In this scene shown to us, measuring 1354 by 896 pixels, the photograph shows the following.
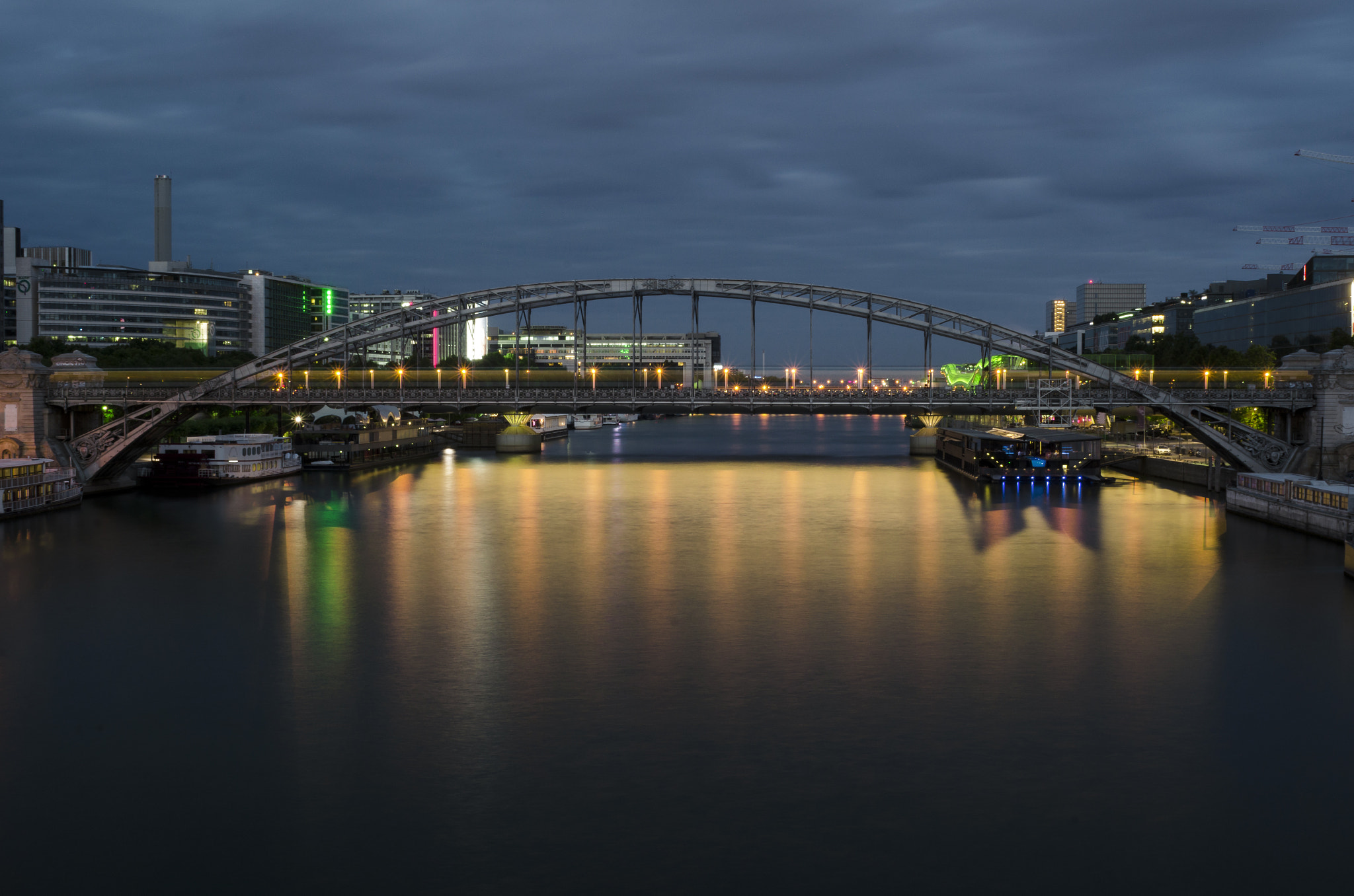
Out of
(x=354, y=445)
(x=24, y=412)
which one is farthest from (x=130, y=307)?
(x=24, y=412)

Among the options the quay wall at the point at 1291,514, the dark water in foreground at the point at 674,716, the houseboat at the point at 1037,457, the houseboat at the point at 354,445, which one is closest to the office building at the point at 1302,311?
the houseboat at the point at 1037,457

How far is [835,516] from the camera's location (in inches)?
1916

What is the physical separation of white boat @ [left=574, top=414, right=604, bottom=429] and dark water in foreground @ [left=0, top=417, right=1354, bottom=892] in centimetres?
11539

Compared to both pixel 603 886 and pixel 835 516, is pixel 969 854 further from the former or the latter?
pixel 835 516

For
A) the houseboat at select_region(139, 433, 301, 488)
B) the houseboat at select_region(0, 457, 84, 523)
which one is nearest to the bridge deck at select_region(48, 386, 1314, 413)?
the houseboat at select_region(139, 433, 301, 488)

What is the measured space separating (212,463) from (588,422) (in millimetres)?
100376

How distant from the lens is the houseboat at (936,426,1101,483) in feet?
213

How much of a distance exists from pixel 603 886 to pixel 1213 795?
27.6ft

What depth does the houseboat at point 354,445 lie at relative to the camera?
240 ft

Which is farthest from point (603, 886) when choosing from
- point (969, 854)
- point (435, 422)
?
point (435, 422)

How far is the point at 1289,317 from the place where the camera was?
138000 millimetres

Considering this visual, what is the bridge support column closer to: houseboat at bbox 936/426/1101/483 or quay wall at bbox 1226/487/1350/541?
houseboat at bbox 936/426/1101/483

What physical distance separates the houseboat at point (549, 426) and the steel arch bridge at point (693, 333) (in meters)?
35.4

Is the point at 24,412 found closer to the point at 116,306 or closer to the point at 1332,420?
the point at 1332,420
